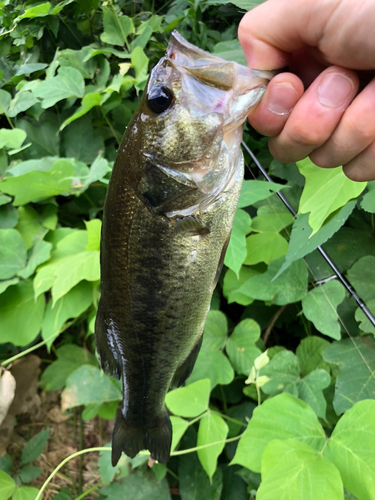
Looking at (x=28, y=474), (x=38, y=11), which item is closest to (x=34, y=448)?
(x=28, y=474)

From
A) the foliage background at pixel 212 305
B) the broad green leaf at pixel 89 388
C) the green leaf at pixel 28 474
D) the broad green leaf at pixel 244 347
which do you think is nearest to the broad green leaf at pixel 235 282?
the foliage background at pixel 212 305

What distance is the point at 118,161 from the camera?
0.65m

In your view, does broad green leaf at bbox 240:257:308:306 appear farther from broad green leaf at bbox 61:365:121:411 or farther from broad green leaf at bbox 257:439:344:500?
broad green leaf at bbox 61:365:121:411

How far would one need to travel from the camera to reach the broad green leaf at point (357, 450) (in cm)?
70

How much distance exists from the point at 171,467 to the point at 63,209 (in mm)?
1404

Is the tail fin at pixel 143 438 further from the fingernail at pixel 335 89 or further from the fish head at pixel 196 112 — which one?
the fingernail at pixel 335 89

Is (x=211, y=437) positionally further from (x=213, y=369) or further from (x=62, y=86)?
(x=62, y=86)

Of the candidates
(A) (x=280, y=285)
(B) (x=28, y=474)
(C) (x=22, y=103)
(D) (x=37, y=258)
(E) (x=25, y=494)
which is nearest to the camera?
(A) (x=280, y=285)

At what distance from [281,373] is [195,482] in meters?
0.60

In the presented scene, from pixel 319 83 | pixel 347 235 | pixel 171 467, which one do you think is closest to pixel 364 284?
pixel 347 235

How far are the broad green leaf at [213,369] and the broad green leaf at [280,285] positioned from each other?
0.89 feet

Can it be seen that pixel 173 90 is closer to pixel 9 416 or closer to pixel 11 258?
pixel 11 258

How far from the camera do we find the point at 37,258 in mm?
1378

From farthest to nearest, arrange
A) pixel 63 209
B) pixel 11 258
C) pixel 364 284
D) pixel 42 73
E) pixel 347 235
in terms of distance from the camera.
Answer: pixel 42 73
pixel 63 209
pixel 11 258
pixel 347 235
pixel 364 284
